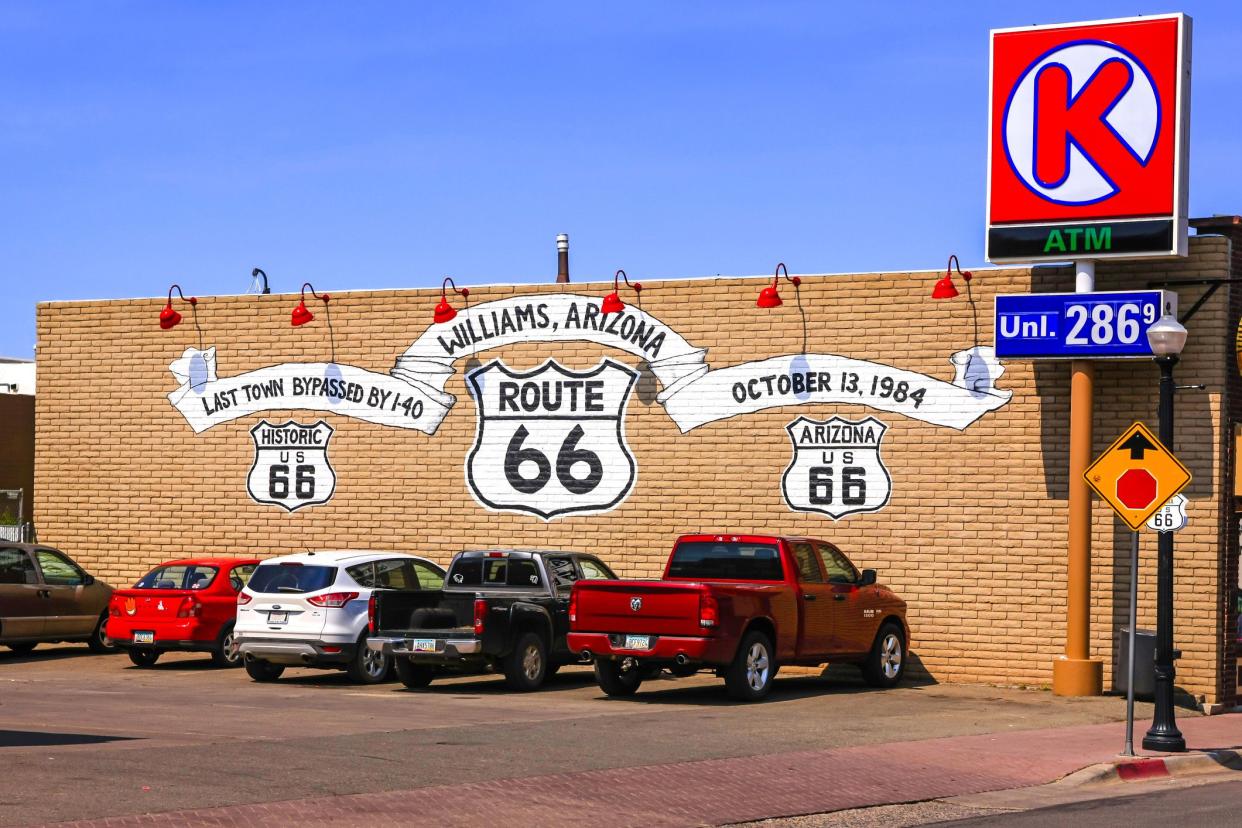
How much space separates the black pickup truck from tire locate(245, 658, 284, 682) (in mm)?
1705

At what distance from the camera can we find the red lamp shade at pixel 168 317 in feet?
89.1

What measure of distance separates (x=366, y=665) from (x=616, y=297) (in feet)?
21.9

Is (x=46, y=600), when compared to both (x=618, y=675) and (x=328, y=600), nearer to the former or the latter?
(x=328, y=600)

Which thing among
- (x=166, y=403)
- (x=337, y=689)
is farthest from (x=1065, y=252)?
(x=166, y=403)

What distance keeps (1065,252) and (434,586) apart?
942 cm

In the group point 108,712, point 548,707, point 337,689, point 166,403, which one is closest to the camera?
point 108,712

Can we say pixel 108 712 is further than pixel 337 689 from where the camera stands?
No

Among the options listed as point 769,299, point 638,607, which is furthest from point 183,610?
point 769,299

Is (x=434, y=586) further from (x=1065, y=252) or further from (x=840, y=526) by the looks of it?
(x=1065, y=252)

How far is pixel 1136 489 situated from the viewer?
52.4 feet

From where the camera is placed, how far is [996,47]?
2181 centimetres

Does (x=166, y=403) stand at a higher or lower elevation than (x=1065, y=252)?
lower

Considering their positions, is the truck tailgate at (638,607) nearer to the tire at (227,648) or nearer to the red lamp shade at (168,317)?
the tire at (227,648)

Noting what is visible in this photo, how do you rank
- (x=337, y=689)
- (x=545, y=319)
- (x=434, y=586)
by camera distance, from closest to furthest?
(x=337, y=689)
(x=434, y=586)
(x=545, y=319)
